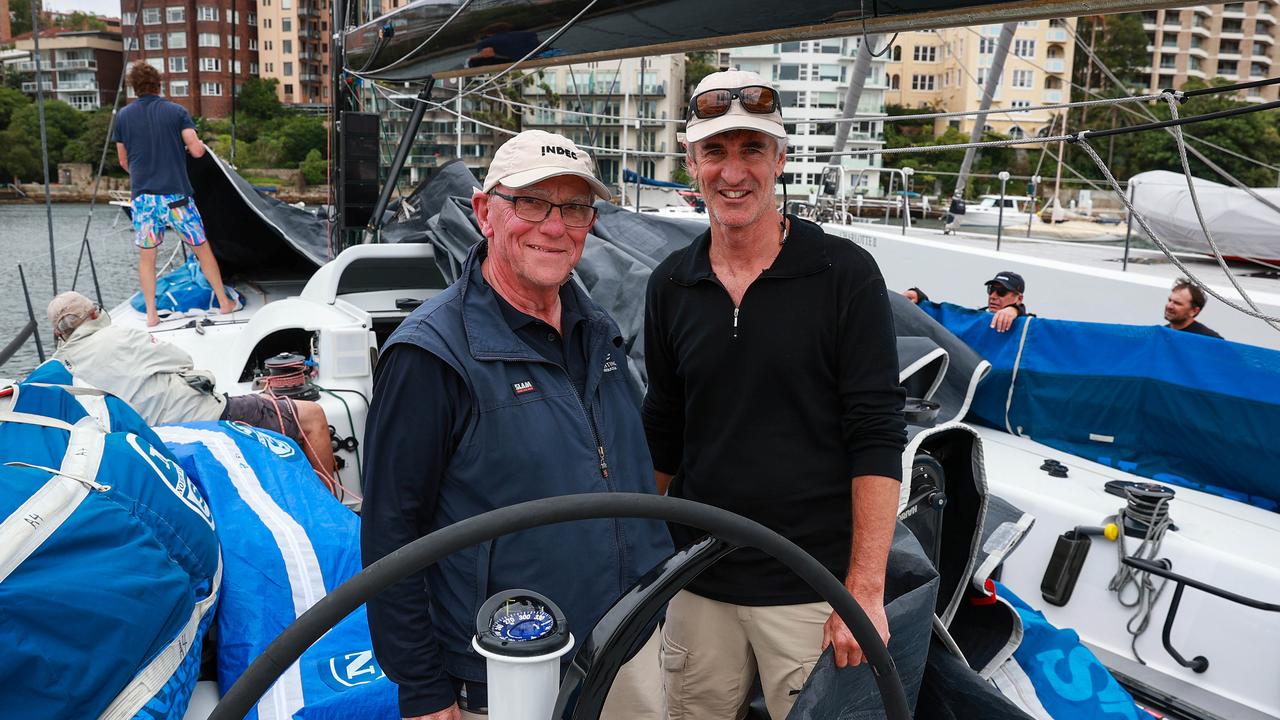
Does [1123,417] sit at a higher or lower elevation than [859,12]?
lower

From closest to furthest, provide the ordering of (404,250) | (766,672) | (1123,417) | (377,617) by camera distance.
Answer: (377,617) < (766,672) < (1123,417) < (404,250)

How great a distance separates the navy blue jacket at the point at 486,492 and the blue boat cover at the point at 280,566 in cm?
68

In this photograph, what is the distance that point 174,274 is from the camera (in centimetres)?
797

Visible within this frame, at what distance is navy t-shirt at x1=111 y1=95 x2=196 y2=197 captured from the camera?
6043mm

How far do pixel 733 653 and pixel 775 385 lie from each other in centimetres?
63

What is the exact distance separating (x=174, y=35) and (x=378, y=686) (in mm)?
77834

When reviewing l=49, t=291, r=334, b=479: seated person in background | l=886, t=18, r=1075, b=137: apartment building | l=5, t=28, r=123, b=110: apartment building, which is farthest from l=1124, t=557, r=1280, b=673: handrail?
l=5, t=28, r=123, b=110: apartment building

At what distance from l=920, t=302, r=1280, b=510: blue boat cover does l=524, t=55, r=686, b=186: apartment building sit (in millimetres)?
→ 2342

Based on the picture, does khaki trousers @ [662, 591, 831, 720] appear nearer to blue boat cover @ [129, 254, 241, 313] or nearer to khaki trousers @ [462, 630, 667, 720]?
khaki trousers @ [462, 630, 667, 720]

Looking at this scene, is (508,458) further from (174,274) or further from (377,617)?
(174,274)

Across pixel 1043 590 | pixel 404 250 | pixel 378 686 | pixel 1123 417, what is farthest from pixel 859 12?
pixel 404 250

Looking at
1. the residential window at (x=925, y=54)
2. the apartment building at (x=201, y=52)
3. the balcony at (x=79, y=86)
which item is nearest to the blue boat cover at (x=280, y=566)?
the apartment building at (x=201, y=52)

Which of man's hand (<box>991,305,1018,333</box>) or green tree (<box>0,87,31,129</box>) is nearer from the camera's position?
man's hand (<box>991,305,1018,333</box>)

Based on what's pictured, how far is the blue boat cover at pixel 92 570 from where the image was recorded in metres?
1.56
